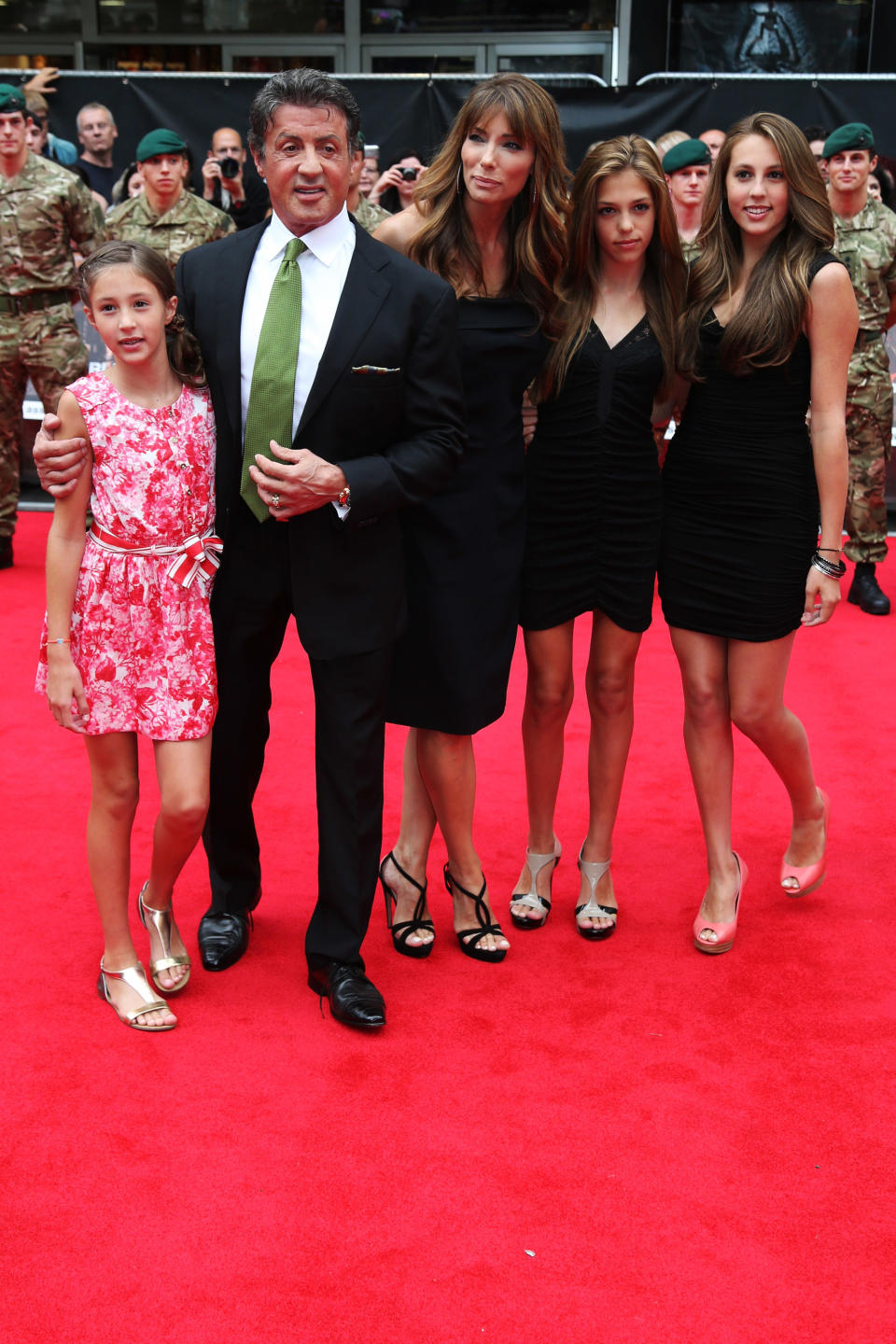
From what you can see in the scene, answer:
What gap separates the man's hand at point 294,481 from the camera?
237 centimetres

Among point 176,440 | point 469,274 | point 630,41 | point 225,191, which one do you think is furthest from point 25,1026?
point 630,41

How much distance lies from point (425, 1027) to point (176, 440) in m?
1.25

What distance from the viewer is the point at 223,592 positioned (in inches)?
107

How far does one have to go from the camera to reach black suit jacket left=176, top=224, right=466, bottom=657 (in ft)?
8.09

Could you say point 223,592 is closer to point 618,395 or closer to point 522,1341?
point 618,395

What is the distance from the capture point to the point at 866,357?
6.00 m

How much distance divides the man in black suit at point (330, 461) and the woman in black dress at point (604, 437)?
0.41 m

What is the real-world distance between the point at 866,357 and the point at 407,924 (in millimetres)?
4007

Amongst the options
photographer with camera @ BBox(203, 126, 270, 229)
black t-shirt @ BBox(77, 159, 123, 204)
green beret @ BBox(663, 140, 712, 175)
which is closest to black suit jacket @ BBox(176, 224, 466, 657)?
green beret @ BBox(663, 140, 712, 175)

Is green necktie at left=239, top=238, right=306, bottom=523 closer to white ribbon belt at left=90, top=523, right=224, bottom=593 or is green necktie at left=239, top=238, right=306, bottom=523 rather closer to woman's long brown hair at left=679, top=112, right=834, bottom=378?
white ribbon belt at left=90, top=523, right=224, bottom=593

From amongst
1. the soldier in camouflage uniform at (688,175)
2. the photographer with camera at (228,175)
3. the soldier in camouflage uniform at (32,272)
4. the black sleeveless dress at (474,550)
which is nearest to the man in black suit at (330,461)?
the black sleeveless dress at (474,550)

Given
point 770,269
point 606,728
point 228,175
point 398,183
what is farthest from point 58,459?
point 228,175

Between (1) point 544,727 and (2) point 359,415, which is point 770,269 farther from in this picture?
(1) point 544,727

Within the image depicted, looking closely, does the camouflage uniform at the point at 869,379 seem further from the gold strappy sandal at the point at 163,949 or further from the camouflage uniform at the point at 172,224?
the gold strappy sandal at the point at 163,949
